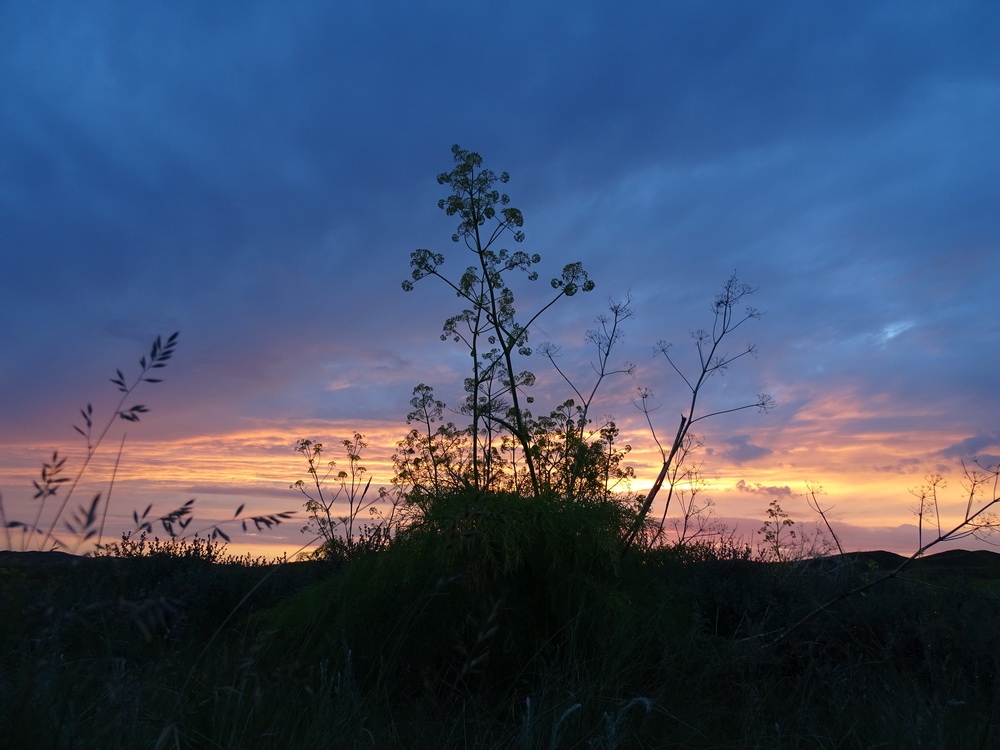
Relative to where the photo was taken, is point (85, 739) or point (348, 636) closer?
point (85, 739)

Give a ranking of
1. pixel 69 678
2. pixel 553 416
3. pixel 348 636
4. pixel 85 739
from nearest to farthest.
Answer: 1. pixel 69 678
2. pixel 85 739
3. pixel 348 636
4. pixel 553 416

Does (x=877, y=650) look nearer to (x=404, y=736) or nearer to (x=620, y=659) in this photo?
(x=620, y=659)

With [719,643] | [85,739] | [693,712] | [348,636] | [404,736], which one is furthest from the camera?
[719,643]

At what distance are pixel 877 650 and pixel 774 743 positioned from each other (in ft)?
8.86

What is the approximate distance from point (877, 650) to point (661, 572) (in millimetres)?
2079

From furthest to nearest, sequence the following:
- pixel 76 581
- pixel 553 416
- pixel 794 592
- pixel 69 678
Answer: pixel 553 416, pixel 76 581, pixel 794 592, pixel 69 678

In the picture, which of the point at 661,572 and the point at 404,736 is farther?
the point at 661,572

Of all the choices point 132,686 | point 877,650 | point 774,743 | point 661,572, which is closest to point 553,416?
point 661,572

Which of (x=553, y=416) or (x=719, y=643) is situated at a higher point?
(x=553, y=416)

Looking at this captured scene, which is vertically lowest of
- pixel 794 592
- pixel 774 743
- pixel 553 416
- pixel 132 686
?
pixel 774 743

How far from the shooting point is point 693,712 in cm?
495

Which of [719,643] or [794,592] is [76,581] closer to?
[719,643]

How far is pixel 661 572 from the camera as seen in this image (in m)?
7.88

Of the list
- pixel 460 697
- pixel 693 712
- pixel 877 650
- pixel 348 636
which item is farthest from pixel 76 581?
pixel 877 650
